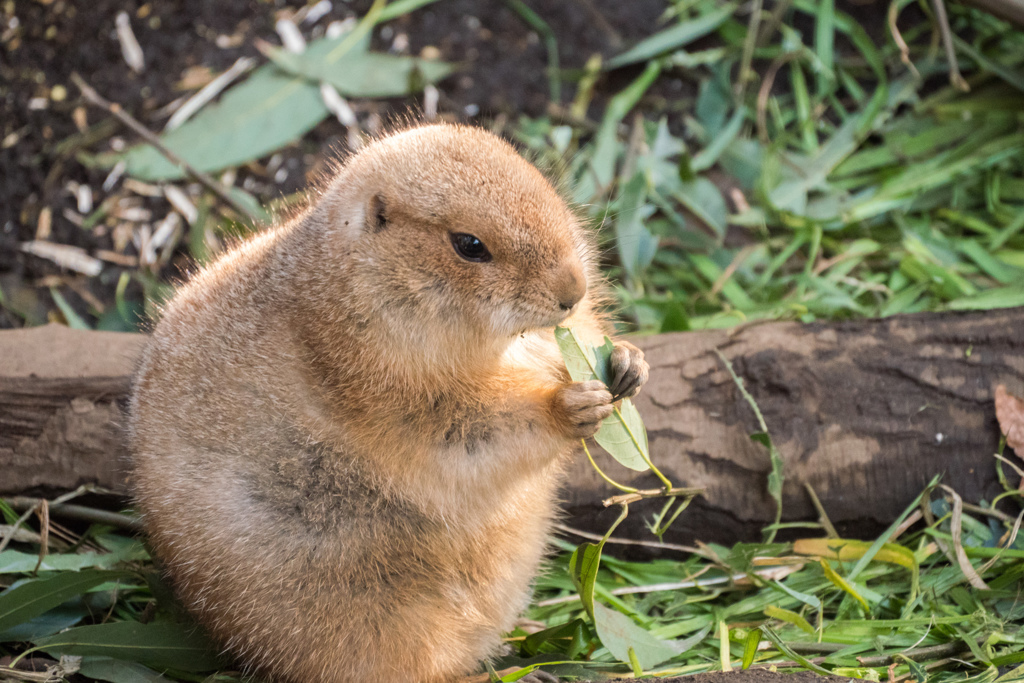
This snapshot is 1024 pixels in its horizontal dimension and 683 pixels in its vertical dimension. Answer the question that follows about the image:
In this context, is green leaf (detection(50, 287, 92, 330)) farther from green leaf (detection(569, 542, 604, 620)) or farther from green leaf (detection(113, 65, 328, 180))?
green leaf (detection(569, 542, 604, 620))

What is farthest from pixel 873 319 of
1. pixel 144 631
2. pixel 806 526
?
pixel 144 631

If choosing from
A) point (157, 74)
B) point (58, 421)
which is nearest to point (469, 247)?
point (58, 421)

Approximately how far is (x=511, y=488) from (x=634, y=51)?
14.5 ft

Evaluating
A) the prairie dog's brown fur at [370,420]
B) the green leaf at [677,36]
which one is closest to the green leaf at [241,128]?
the green leaf at [677,36]

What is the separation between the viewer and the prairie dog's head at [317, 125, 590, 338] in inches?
117

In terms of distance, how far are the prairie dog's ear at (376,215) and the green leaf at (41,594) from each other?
2.08 meters

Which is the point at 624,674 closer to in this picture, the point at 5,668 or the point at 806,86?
the point at 5,668

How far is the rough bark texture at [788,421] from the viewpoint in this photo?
4062 millimetres

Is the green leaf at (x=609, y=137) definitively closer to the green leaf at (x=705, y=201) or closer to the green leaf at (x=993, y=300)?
the green leaf at (x=705, y=201)

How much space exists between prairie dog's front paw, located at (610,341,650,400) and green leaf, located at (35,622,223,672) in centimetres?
214

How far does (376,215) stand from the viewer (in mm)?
3125

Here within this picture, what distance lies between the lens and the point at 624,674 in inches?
143

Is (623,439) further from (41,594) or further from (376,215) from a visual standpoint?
(41,594)

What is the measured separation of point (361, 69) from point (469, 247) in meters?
4.16
